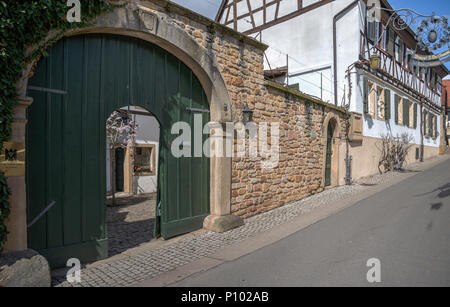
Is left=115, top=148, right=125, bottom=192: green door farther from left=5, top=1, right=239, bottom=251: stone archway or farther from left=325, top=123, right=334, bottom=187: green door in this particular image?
left=325, top=123, right=334, bottom=187: green door

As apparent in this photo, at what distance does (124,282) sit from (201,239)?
1771mm

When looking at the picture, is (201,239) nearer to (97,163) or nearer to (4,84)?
(97,163)

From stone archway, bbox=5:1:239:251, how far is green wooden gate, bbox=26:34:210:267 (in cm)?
23

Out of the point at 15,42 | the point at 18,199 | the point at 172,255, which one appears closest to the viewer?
the point at 15,42

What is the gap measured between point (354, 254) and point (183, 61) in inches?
154

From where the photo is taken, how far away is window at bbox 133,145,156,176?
36.5ft

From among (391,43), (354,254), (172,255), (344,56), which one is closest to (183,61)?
(172,255)

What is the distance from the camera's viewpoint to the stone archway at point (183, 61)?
3.11 m

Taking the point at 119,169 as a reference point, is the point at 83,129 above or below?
above

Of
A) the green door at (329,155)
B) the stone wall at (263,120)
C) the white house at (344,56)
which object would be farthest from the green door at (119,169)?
the green door at (329,155)

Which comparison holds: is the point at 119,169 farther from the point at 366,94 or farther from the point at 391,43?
the point at 391,43

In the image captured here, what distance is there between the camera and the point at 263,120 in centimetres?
646

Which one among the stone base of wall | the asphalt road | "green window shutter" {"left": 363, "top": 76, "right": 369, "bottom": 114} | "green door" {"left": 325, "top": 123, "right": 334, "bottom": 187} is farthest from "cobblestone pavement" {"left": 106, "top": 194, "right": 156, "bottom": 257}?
"green window shutter" {"left": 363, "top": 76, "right": 369, "bottom": 114}

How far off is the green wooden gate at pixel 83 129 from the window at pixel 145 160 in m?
6.55
